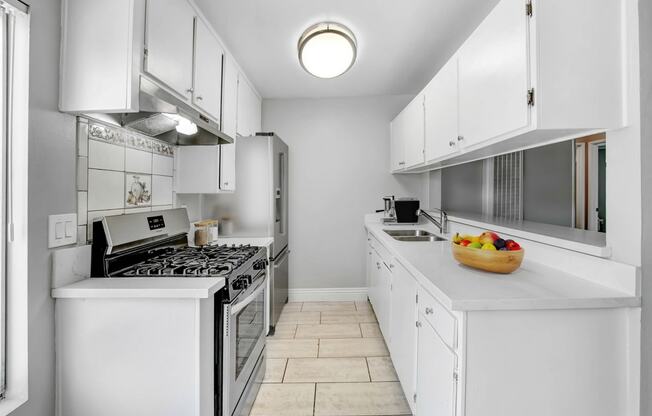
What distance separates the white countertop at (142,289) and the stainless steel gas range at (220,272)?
114 mm

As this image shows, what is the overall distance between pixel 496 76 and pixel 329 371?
6.85 feet

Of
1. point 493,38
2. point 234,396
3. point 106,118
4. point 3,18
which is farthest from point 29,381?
point 493,38

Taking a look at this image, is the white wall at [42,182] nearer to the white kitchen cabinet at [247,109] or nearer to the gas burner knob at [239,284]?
the gas burner knob at [239,284]

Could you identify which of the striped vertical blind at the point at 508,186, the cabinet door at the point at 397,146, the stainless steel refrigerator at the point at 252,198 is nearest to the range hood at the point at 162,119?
the stainless steel refrigerator at the point at 252,198

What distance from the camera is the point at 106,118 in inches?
61.3

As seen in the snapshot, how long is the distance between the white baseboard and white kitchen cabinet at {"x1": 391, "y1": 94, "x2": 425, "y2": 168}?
1.59 metres

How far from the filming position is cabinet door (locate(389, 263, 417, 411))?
1.67 meters

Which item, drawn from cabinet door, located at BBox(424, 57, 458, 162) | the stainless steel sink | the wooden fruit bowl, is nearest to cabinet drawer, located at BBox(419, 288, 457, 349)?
the wooden fruit bowl

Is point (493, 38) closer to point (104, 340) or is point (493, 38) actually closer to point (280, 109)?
point (104, 340)

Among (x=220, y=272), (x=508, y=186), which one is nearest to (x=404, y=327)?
(x=220, y=272)

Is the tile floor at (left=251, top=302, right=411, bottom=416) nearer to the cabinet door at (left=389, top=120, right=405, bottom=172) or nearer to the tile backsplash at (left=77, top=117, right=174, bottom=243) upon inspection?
the tile backsplash at (left=77, top=117, right=174, bottom=243)

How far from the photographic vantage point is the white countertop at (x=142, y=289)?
1.27 m

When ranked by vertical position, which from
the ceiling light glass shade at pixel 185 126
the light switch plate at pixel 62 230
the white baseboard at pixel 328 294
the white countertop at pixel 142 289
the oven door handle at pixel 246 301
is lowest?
the white baseboard at pixel 328 294

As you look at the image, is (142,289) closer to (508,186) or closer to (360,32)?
(360,32)
